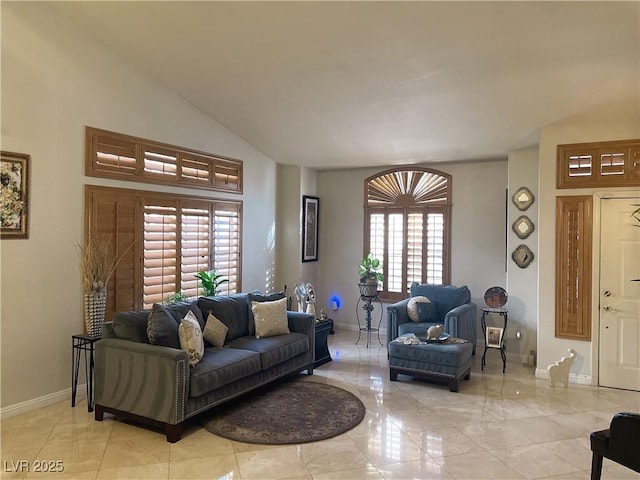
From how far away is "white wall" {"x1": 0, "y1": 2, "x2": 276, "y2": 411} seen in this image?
4.08 meters

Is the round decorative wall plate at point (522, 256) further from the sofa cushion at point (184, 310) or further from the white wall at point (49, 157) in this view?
the white wall at point (49, 157)

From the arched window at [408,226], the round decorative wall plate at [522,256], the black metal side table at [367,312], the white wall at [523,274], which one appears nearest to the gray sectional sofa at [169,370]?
the black metal side table at [367,312]

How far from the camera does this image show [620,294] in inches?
200

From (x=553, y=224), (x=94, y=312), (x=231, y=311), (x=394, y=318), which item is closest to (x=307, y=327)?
(x=231, y=311)

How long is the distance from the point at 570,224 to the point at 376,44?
294 cm

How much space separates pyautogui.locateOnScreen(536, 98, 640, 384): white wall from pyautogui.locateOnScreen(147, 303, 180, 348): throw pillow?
3963 mm

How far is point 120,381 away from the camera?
12.9ft

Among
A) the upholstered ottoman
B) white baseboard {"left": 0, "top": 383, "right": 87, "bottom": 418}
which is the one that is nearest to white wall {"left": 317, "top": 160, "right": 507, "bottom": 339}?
the upholstered ottoman

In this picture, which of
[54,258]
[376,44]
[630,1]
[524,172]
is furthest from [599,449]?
[54,258]

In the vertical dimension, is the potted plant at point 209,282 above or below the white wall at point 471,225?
below

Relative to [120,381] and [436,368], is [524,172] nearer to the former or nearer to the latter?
[436,368]

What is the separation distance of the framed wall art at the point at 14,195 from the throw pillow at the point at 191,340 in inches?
63.6

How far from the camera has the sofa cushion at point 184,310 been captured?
4.45 meters

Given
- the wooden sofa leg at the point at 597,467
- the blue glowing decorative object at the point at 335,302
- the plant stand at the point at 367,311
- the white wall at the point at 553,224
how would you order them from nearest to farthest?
the wooden sofa leg at the point at 597,467
the white wall at the point at 553,224
the plant stand at the point at 367,311
the blue glowing decorative object at the point at 335,302
